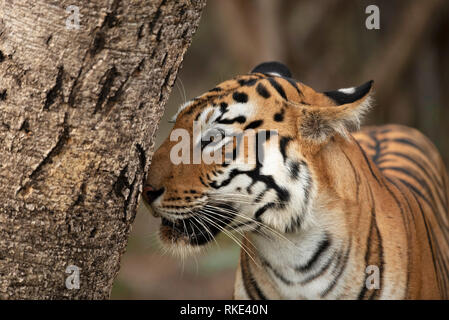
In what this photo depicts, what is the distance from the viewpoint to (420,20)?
26.8 ft

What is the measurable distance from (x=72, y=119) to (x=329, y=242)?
5.00ft

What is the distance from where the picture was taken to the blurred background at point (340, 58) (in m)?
7.68

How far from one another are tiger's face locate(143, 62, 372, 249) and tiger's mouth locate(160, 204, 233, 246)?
0.04 feet

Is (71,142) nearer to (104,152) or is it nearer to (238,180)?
(104,152)

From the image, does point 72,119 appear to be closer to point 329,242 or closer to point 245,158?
point 245,158

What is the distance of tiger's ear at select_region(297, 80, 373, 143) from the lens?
2.89 metres

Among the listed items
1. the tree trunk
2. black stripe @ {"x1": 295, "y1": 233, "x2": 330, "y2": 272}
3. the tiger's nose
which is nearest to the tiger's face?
the tiger's nose

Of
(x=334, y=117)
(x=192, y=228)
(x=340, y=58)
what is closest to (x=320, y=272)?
(x=192, y=228)

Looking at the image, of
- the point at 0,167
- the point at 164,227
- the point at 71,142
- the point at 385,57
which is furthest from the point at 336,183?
the point at 385,57

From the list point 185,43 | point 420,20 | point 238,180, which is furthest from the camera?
point 420,20

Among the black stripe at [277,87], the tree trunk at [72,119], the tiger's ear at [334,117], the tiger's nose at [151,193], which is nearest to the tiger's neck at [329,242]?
the tiger's ear at [334,117]

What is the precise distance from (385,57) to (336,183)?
581 cm

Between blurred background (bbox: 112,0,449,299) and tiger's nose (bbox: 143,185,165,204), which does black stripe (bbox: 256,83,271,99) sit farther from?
blurred background (bbox: 112,0,449,299)

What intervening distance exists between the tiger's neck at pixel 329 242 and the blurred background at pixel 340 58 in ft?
14.6
